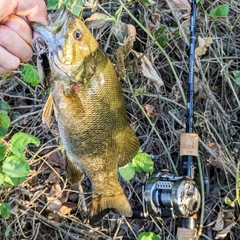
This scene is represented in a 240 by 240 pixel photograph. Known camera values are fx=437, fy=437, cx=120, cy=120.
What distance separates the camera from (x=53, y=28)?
5.74 feet

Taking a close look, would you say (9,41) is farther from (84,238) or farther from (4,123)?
(84,238)

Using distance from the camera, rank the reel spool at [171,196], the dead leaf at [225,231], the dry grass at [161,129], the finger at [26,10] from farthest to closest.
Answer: the dry grass at [161,129], the dead leaf at [225,231], the reel spool at [171,196], the finger at [26,10]

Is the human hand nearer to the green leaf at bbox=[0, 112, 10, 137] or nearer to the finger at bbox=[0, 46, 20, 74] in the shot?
the finger at bbox=[0, 46, 20, 74]

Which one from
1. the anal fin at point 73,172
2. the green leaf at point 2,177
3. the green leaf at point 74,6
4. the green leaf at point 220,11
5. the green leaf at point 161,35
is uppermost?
the green leaf at point 74,6

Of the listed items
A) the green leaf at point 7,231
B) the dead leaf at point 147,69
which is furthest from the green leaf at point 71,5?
the green leaf at point 7,231

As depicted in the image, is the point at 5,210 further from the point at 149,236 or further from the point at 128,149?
the point at 128,149

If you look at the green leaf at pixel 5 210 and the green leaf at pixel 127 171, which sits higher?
the green leaf at pixel 127 171

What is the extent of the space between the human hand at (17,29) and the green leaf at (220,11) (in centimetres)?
134

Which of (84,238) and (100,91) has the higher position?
(100,91)

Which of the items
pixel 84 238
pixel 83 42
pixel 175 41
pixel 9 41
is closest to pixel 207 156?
pixel 175 41

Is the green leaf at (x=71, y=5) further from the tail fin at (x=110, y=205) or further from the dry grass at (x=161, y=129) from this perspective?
the tail fin at (x=110, y=205)

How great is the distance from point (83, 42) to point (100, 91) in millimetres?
222

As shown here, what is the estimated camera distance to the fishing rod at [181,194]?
7.60 ft

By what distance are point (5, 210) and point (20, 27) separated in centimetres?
149
